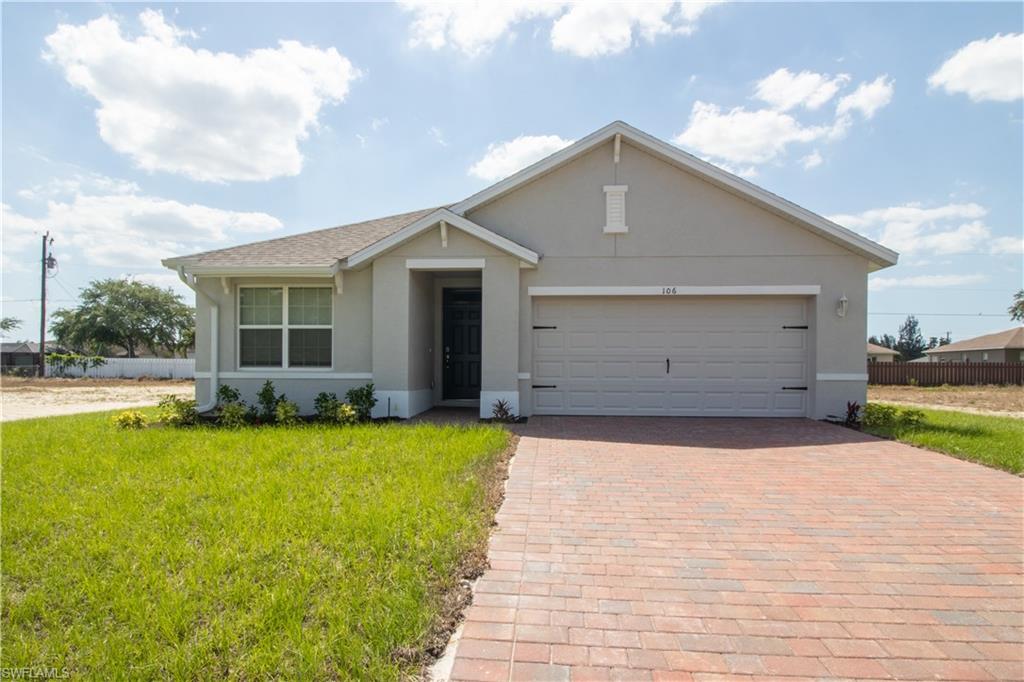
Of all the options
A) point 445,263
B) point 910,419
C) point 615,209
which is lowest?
point 910,419

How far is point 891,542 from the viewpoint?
4.04m

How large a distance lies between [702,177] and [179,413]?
35.6 ft

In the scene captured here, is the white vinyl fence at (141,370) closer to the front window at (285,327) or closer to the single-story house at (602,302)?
the front window at (285,327)

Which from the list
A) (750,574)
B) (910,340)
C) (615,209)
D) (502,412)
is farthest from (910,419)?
(910,340)

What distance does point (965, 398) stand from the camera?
18.6 meters

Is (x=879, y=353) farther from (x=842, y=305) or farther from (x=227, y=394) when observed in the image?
(x=227, y=394)

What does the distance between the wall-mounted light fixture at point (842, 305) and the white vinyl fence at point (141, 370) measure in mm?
29628

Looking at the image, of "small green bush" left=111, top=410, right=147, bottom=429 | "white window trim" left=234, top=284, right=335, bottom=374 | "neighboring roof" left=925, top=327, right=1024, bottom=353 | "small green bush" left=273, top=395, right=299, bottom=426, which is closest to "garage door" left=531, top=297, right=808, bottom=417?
"small green bush" left=273, top=395, right=299, bottom=426

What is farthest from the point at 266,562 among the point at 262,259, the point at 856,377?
the point at 856,377

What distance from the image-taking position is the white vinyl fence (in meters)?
28.0

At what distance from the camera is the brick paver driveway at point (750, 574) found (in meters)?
2.61

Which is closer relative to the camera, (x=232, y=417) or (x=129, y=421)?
(x=129, y=421)

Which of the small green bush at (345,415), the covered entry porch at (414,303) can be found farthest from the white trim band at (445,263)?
the small green bush at (345,415)

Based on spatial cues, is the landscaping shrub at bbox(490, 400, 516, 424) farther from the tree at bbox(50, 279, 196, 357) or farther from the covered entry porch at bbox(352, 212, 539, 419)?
the tree at bbox(50, 279, 196, 357)
